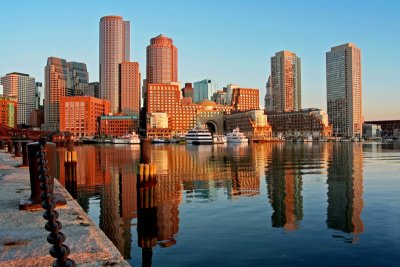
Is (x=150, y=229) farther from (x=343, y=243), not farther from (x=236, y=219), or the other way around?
(x=343, y=243)

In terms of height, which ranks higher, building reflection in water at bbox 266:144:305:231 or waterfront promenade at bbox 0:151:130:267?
waterfront promenade at bbox 0:151:130:267

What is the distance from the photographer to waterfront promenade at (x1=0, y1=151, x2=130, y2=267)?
12852 mm

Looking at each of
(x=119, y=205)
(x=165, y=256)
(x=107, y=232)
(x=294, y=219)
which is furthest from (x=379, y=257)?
(x=119, y=205)

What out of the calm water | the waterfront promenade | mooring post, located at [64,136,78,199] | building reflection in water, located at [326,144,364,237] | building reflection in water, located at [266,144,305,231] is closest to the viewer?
the waterfront promenade

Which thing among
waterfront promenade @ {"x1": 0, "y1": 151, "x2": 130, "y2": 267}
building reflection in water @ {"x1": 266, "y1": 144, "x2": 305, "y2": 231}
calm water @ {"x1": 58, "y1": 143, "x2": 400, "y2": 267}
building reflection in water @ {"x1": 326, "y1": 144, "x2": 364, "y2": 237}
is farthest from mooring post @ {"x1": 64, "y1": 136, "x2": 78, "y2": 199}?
building reflection in water @ {"x1": 326, "y1": 144, "x2": 364, "y2": 237}

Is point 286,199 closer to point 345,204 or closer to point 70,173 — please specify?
point 345,204

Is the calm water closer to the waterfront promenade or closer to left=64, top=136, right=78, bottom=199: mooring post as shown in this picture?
left=64, top=136, right=78, bottom=199: mooring post

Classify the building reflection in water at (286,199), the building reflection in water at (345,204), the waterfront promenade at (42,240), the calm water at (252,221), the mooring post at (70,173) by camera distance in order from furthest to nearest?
the mooring post at (70,173), the building reflection in water at (286,199), the building reflection in water at (345,204), the calm water at (252,221), the waterfront promenade at (42,240)

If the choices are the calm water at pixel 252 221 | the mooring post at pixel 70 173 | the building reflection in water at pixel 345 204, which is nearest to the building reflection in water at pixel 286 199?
the calm water at pixel 252 221

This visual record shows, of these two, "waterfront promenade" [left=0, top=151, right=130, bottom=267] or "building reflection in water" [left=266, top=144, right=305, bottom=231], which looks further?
"building reflection in water" [left=266, top=144, right=305, bottom=231]

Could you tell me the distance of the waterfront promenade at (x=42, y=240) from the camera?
1285cm

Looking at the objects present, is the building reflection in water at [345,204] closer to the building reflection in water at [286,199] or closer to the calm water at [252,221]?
the calm water at [252,221]

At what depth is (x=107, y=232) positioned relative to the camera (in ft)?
81.3

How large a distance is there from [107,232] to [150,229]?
2.73m
